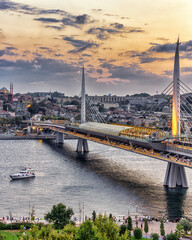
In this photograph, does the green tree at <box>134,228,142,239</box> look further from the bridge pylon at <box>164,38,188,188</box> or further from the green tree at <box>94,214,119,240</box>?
the bridge pylon at <box>164,38,188,188</box>

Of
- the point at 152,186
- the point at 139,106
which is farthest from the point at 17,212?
the point at 139,106

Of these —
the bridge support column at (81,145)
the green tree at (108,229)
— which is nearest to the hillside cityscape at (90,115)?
the bridge support column at (81,145)

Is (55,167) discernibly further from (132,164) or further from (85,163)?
(132,164)

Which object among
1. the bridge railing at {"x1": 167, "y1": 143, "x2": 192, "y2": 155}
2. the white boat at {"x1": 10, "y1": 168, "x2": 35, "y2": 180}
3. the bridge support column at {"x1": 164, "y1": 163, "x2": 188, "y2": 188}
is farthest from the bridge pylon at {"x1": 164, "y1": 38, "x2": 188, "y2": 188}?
the white boat at {"x1": 10, "y1": 168, "x2": 35, "y2": 180}

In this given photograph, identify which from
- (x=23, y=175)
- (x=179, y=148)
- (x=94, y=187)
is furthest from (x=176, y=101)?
(x=23, y=175)

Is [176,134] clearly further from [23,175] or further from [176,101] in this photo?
[23,175]

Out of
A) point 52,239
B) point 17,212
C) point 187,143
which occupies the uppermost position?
point 187,143
